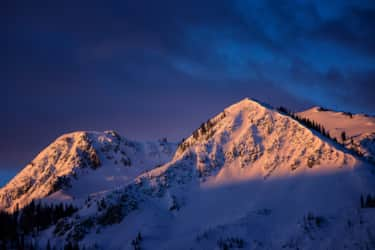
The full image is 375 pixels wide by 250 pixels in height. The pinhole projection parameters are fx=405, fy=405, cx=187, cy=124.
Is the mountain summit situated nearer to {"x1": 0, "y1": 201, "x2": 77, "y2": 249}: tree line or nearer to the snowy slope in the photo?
the snowy slope

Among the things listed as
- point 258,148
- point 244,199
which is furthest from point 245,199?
point 258,148

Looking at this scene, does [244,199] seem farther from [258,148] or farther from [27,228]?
[27,228]

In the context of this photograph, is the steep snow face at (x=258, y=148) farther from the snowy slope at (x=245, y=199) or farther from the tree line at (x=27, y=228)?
the tree line at (x=27, y=228)

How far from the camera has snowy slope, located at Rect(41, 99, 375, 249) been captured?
11156 centimetres

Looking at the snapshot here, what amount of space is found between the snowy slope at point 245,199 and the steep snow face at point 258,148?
16.5 inches

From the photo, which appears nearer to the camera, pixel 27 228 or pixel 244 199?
pixel 244 199

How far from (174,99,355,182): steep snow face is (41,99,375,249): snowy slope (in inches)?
16.5

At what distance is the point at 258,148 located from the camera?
167625 mm

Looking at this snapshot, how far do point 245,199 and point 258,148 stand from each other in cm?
3192

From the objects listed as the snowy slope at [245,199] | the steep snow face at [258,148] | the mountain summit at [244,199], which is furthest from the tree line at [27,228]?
the steep snow face at [258,148]

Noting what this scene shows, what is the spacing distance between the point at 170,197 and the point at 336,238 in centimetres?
6726

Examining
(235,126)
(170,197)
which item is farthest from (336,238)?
(235,126)

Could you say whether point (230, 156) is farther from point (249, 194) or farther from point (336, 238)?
point (336, 238)

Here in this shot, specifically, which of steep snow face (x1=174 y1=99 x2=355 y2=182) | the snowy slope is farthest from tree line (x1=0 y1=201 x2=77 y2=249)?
steep snow face (x1=174 y1=99 x2=355 y2=182)
